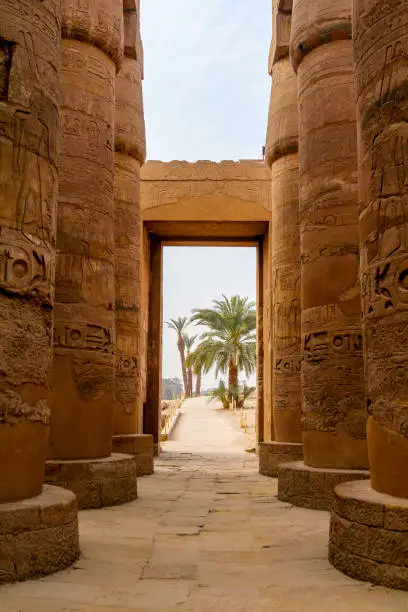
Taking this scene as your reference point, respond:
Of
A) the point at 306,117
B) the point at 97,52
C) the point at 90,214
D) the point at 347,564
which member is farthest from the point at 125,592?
the point at 97,52

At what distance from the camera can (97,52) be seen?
7.62 m

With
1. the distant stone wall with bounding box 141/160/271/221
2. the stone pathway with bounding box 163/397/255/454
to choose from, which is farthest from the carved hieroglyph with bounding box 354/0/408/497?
the stone pathway with bounding box 163/397/255/454

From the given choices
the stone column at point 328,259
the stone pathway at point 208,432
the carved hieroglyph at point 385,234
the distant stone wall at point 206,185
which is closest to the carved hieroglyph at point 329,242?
the stone column at point 328,259

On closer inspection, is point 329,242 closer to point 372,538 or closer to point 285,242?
point 285,242

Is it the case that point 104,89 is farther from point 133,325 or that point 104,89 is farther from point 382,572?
point 382,572

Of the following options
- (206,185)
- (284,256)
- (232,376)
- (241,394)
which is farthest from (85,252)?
(241,394)

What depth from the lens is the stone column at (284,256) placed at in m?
9.65

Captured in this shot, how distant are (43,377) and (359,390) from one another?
146 inches

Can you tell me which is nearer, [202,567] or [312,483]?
[202,567]

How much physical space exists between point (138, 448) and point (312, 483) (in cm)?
394

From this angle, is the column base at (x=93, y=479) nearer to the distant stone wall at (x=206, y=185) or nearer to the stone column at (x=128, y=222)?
the stone column at (x=128, y=222)

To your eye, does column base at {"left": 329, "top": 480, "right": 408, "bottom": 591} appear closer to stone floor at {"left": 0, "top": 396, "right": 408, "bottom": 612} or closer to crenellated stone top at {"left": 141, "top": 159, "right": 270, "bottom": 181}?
stone floor at {"left": 0, "top": 396, "right": 408, "bottom": 612}

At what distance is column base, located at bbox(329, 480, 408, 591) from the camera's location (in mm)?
3461

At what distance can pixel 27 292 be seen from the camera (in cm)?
392
